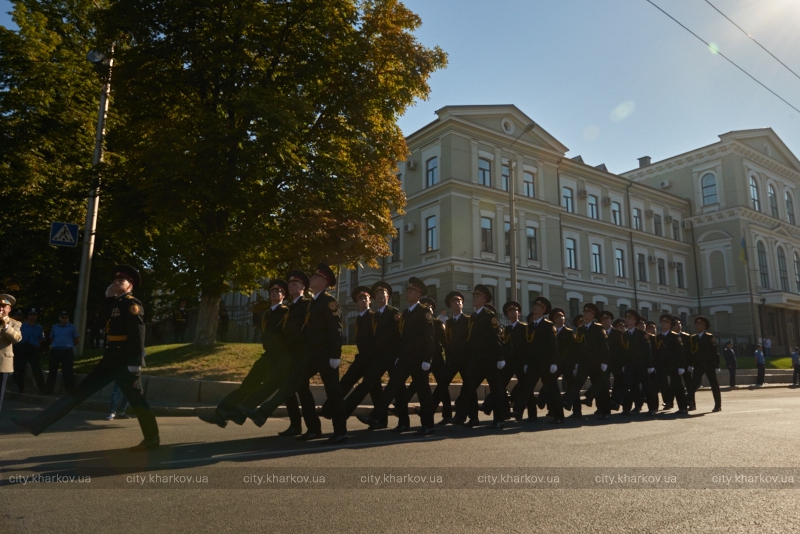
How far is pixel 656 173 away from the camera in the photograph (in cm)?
5106

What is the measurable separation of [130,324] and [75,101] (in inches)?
724

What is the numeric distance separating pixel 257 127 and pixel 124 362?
766cm

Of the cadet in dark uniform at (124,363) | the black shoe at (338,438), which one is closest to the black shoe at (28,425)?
the cadet in dark uniform at (124,363)

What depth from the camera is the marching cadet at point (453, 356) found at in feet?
30.5

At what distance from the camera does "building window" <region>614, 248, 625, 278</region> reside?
4125cm

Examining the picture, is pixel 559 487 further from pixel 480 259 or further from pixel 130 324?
pixel 480 259

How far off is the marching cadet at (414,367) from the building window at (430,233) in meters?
24.8

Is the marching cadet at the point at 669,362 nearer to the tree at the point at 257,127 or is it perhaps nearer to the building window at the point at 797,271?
the tree at the point at 257,127

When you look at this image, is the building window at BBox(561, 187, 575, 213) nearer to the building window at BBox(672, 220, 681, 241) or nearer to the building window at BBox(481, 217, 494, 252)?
the building window at BBox(481, 217, 494, 252)

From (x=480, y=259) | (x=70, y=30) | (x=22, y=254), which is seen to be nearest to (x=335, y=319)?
(x=22, y=254)

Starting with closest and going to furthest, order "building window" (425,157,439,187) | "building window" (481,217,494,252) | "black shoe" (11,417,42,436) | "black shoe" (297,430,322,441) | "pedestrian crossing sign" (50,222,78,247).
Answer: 1. "black shoe" (11,417,42,436)
2. "black shoe" (297,430,322,441)
3. "pedestrian crossing sign" (50,222,78,247)
4. "building window" (481,217,494,252)
5. "building window" (425,157,439,187)

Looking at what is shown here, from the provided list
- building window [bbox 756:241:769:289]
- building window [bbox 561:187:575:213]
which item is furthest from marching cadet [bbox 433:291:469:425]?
building window [bbox 756:241:769:289]

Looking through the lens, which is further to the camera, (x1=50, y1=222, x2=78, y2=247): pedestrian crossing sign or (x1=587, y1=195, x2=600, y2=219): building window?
(x1=587, y1=195, x2=600, y2=219): building window

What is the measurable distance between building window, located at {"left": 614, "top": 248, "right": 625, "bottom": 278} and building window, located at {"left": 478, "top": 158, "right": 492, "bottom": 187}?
13464mm
